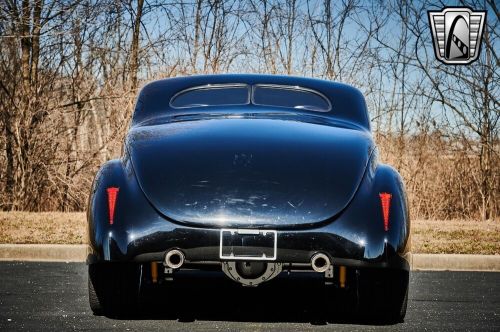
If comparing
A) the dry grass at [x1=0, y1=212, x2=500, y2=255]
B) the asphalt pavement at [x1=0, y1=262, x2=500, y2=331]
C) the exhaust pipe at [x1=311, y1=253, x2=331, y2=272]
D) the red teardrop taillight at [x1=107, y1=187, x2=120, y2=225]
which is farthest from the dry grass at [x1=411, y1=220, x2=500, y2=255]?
the red teardrop taillight at [x1=107, y1=187, x2=120, y2=225]

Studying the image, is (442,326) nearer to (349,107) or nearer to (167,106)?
(349,107)

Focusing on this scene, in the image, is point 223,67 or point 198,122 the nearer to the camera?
point 198,122

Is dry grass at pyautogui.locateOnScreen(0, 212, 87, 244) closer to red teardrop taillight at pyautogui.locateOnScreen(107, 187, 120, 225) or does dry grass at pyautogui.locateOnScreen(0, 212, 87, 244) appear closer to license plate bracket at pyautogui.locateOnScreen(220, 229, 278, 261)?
red teardrop taillight at pyautogui.locateOnScreen(107, 187, 120, 225)

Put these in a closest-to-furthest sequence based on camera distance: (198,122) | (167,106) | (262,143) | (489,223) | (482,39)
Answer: (262,143) → (198,122) → (167,106) → (489,223) → (482,39)

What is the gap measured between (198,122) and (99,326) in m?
1.34

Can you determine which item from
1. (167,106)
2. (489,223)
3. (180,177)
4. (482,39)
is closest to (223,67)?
(482,39)

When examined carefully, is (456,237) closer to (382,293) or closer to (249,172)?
(382,293)

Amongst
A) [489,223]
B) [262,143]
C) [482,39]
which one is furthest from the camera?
[482,39]

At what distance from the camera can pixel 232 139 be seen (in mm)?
4695

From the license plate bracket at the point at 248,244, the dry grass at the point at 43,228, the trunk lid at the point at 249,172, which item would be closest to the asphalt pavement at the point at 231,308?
the license plate bracket at the point at 248,244

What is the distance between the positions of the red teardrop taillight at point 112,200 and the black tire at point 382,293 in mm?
1389

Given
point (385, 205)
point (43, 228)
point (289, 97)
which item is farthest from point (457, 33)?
point (385, 205)

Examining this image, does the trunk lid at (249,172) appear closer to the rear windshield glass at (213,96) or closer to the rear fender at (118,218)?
the rear fender at (118,218)

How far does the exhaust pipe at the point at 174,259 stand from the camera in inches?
168
